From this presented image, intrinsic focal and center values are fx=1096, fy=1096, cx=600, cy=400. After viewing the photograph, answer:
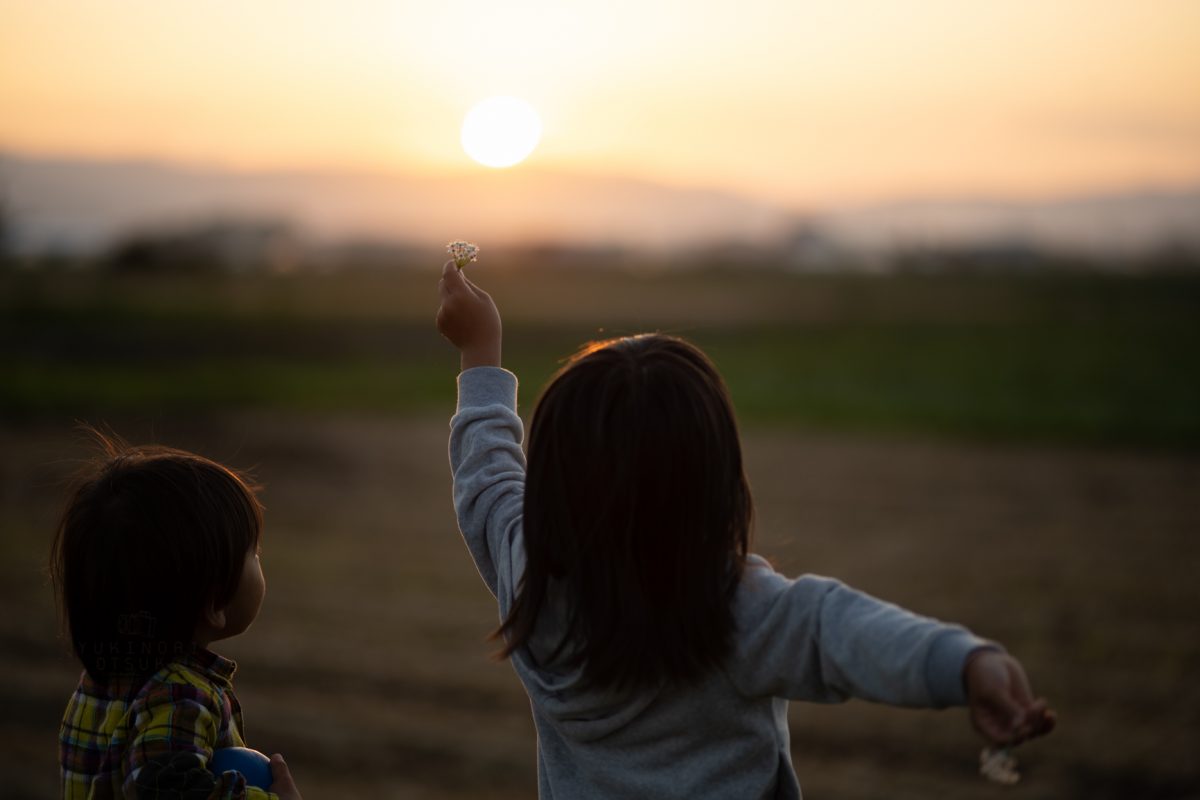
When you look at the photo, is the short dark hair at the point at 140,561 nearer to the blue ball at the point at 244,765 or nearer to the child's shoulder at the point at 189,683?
the child's shoulder at the point at 189,683

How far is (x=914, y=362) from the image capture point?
19328 mm

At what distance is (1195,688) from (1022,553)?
280 centimetres

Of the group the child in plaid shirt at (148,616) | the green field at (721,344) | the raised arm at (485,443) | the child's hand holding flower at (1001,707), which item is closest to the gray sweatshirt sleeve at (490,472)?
the raised arm at (485,443)

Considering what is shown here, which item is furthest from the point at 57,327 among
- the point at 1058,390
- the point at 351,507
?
the point at 1058,390

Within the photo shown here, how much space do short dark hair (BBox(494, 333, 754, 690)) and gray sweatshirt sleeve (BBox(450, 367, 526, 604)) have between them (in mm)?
156

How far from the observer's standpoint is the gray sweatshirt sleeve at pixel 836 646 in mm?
1023

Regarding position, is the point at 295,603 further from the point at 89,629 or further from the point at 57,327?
the point at 57,327

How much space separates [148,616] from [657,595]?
65 cm

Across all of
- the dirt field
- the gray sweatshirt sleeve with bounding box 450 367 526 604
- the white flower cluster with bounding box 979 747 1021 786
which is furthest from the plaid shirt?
the white flower cluster with bounding box 979 747 1021 786

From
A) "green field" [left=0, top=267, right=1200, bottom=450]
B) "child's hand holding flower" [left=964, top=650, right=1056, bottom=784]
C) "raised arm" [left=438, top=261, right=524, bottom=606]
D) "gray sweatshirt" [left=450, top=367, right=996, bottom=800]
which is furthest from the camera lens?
"green field" [left=0, top=267, right=1200, bottom=450]

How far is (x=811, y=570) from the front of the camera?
7.67 metres

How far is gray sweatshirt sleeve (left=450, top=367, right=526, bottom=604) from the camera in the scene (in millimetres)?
1428

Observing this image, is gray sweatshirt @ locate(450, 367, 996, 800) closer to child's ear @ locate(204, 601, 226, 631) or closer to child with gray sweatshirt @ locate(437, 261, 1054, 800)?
child with gray sweatshirt @ locate(437, 261, 1054, 800)

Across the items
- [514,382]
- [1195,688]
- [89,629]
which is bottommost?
[1195,688]
